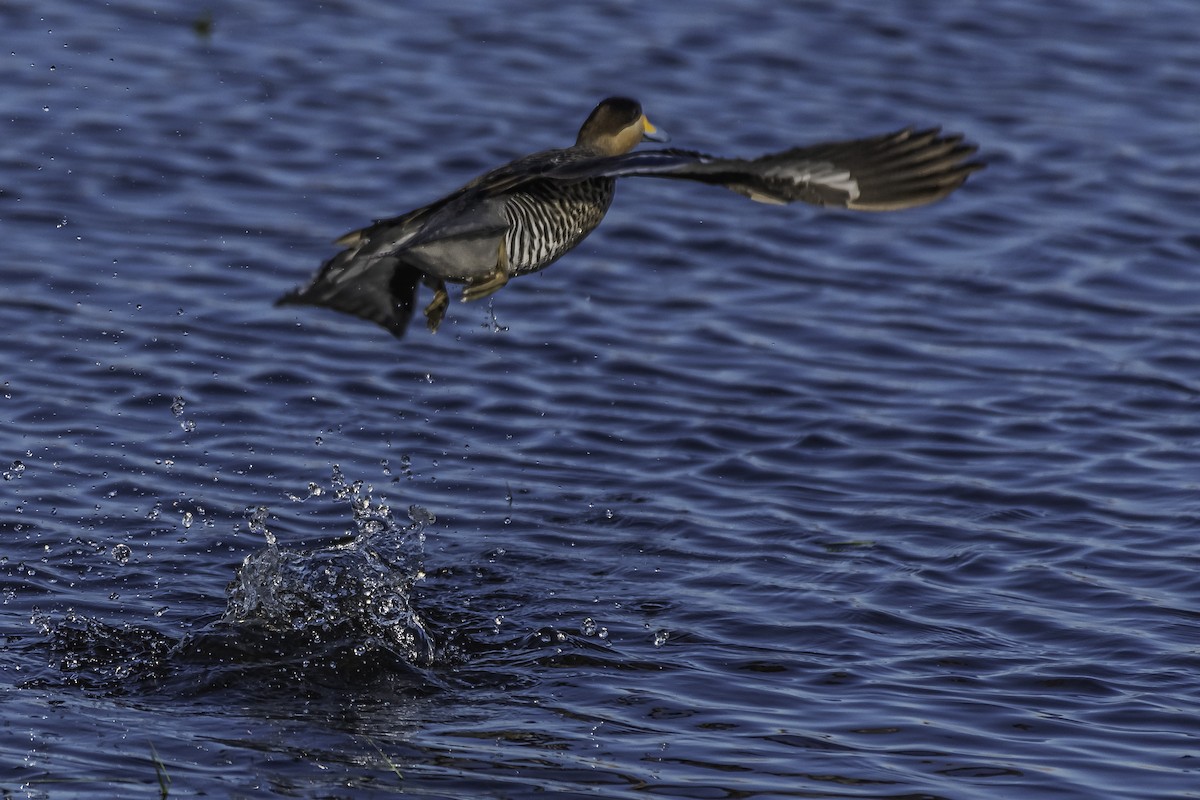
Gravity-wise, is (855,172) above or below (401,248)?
above

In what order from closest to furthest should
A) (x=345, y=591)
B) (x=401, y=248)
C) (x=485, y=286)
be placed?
1. (x=401, y=248)
2. (x=485, y=286)
3. (x=345, y=591)

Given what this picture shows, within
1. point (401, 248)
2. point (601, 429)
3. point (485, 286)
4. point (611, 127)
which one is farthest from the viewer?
point (601, 429)

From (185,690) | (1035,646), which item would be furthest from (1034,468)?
(185,690)

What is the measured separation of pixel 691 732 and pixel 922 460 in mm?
2724

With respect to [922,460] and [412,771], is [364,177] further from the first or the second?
[412,771]

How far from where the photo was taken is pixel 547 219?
6387mm

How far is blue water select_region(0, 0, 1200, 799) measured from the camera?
6066mm

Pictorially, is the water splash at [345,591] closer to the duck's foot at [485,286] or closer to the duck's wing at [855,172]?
the duck's foot at [485,286]

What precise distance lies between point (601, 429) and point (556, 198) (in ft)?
7.64

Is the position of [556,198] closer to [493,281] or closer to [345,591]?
[493,281]

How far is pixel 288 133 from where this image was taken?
11414 millimetres

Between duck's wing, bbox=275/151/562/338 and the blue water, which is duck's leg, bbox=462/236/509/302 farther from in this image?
the blue water

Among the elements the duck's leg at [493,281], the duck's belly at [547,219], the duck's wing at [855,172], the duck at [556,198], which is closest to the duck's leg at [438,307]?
the duck at [556,198]

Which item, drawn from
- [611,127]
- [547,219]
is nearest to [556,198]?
[547,219]
